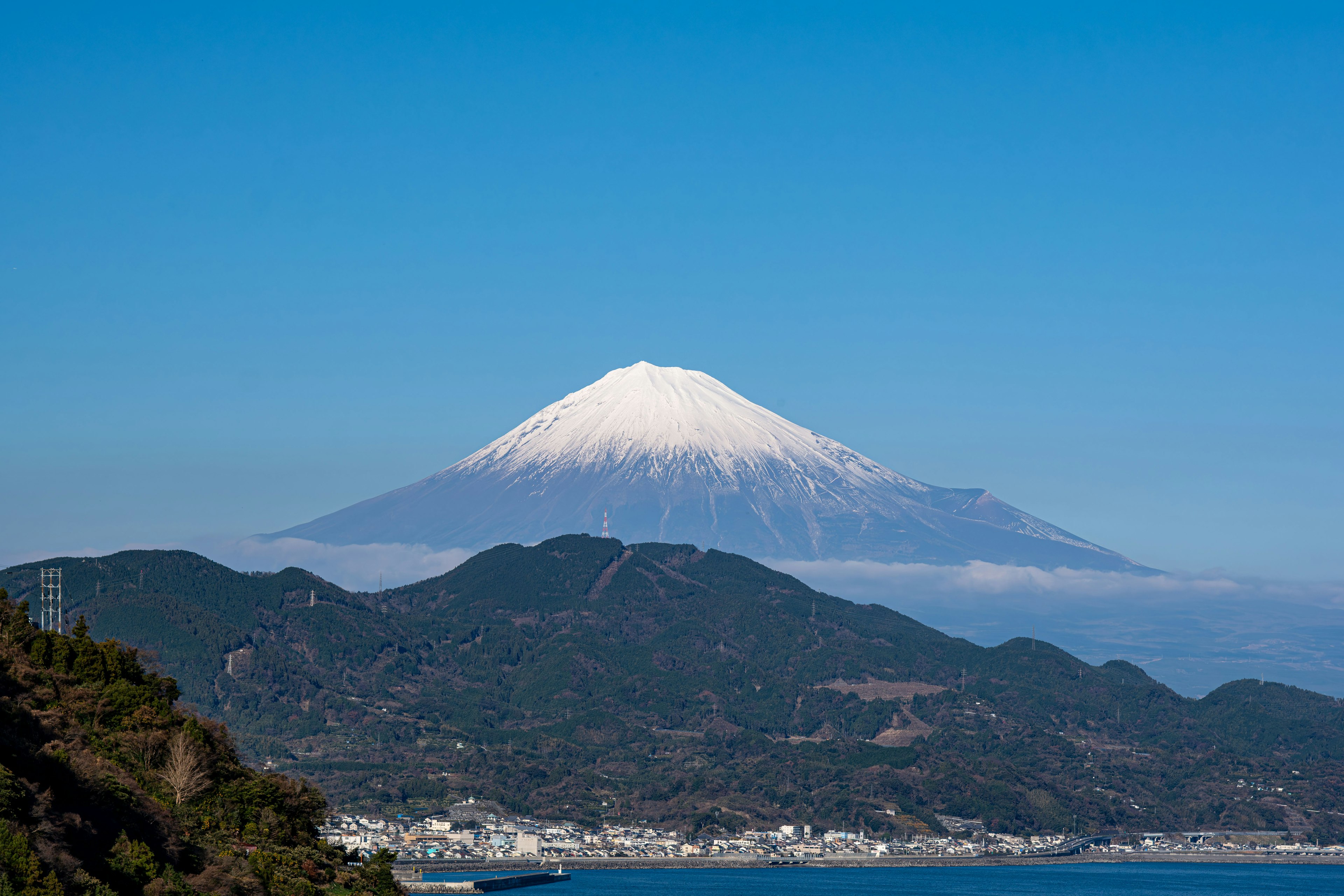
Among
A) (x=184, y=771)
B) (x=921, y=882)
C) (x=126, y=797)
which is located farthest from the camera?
(x=921, y=882)

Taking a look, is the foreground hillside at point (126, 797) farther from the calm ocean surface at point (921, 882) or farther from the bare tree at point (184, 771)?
the calm ocean surface at point (921, 882)

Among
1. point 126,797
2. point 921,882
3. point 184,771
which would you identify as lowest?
point 921,882

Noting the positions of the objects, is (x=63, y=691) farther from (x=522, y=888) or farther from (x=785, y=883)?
(x=785, y=883)

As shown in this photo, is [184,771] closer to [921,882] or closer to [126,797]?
[126,797]

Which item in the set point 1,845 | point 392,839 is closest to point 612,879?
point 392,839

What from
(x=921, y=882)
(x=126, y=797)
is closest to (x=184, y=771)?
(x=126, y=797)

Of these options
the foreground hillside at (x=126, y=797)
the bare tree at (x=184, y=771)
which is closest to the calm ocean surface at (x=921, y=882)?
the foreground hillside at (x=126, y=797)
